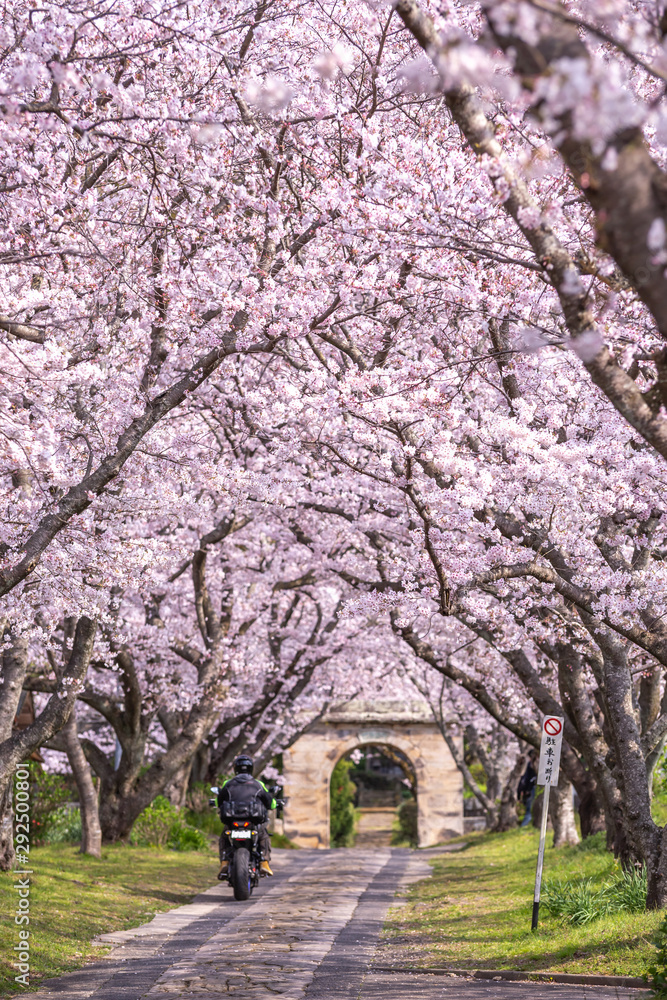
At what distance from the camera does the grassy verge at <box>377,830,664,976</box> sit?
8211mm

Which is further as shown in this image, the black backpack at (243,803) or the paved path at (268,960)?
the black backpack at (243,803)

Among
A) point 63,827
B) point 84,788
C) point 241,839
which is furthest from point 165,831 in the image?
point 241,839

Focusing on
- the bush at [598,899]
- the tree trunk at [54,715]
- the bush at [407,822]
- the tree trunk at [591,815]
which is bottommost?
the bush at [407,822]

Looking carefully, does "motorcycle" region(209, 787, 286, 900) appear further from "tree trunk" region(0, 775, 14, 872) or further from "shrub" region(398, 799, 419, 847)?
"shrub" region(398, 799, 419, 847)

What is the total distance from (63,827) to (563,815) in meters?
8.67

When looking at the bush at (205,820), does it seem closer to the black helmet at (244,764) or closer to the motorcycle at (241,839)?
the black helmet at (244,764)

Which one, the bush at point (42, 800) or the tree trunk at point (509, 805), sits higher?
the bush at point (42, 800)

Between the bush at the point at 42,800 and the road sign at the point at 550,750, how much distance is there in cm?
859

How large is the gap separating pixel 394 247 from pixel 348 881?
11933 mm

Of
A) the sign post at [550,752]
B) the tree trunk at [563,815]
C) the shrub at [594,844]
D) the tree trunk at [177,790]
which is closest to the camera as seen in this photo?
the sign post at [550,752]

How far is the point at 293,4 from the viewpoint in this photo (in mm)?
8391

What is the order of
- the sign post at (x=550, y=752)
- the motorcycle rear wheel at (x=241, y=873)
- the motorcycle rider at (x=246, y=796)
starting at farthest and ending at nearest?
the motorcycle rider at (x=246, y=796) < the motorcycle rear wheel at (x=241, y=873) < the sign post at (x=550, y=752)

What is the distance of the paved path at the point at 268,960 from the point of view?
745 cm

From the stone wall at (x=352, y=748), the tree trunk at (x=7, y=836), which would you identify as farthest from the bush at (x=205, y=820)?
the stone wall at (x=352, y=748)
